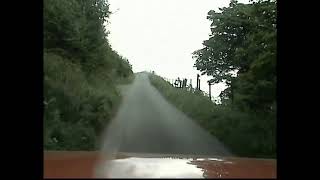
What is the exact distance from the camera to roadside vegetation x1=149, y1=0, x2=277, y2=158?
12.8 meters

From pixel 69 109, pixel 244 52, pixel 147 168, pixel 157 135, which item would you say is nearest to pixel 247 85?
pixel 244 52

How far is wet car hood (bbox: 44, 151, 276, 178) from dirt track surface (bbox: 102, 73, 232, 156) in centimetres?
599

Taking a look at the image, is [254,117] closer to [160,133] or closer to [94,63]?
[160,133]

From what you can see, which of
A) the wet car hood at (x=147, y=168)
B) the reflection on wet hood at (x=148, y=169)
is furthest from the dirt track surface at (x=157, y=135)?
the reflection on wet hood at (x=148, y=169)

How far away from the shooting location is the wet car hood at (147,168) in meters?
3.72

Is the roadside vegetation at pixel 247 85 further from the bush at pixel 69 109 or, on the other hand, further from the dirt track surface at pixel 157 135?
the bush at pixel 69 109

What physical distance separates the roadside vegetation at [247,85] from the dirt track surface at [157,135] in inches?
18.6

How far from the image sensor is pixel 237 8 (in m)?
16.5

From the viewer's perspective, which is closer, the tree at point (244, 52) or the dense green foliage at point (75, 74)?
the dense green foliage at point (75, 74)

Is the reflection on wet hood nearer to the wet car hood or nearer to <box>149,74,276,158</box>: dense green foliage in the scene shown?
the wet car hood

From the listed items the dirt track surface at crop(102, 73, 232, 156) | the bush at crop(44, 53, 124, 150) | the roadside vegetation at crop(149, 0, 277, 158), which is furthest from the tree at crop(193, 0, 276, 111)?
the bush at crop(44, 53, 124, 150)

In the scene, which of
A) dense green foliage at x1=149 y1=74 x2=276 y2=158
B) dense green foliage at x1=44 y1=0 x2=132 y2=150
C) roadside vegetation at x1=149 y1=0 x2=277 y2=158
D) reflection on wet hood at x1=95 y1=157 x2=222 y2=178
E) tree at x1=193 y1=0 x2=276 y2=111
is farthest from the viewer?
tree at x1=193 y1=0 x2=276 y2=111
